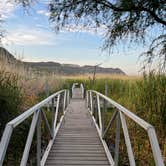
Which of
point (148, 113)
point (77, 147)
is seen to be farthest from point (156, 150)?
point (148, 113)

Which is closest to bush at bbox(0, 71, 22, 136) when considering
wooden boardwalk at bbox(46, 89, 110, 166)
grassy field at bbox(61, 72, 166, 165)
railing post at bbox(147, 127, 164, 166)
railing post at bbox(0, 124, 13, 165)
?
wooden boardwalk at bbox(46, 89, 110, 166)

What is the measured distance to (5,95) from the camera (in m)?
6.86

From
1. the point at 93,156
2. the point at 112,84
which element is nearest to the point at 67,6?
the point at 93,156

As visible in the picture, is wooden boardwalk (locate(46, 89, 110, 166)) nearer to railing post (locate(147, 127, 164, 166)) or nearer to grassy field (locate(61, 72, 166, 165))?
grassy field (locate(61, 72, 166, 165))

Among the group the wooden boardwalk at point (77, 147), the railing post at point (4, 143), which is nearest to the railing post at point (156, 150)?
the railing post at point (4, 143)

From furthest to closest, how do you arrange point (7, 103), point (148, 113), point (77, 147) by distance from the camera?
1. point (148, 113)
2. point (77, 147)
3. point (7, 103)

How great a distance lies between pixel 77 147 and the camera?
746cm

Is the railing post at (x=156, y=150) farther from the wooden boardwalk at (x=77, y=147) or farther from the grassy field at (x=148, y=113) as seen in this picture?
the grassy field at (x=148, y=113)

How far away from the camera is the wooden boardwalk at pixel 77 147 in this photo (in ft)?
20.8

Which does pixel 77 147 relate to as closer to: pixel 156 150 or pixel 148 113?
pixel 148 113

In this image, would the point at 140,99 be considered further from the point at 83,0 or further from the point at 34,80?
the point at 34,80

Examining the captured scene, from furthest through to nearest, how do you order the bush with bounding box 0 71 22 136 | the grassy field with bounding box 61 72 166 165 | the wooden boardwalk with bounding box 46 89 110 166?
the grassy field with bounding box 61 72 166 165, the bush with bounding box 0 71 22 136, the wooden boardwalk with bounding box 46 89 110 166

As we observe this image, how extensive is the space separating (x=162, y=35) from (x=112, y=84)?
9.99 metres

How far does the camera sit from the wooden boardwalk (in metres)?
6.33
